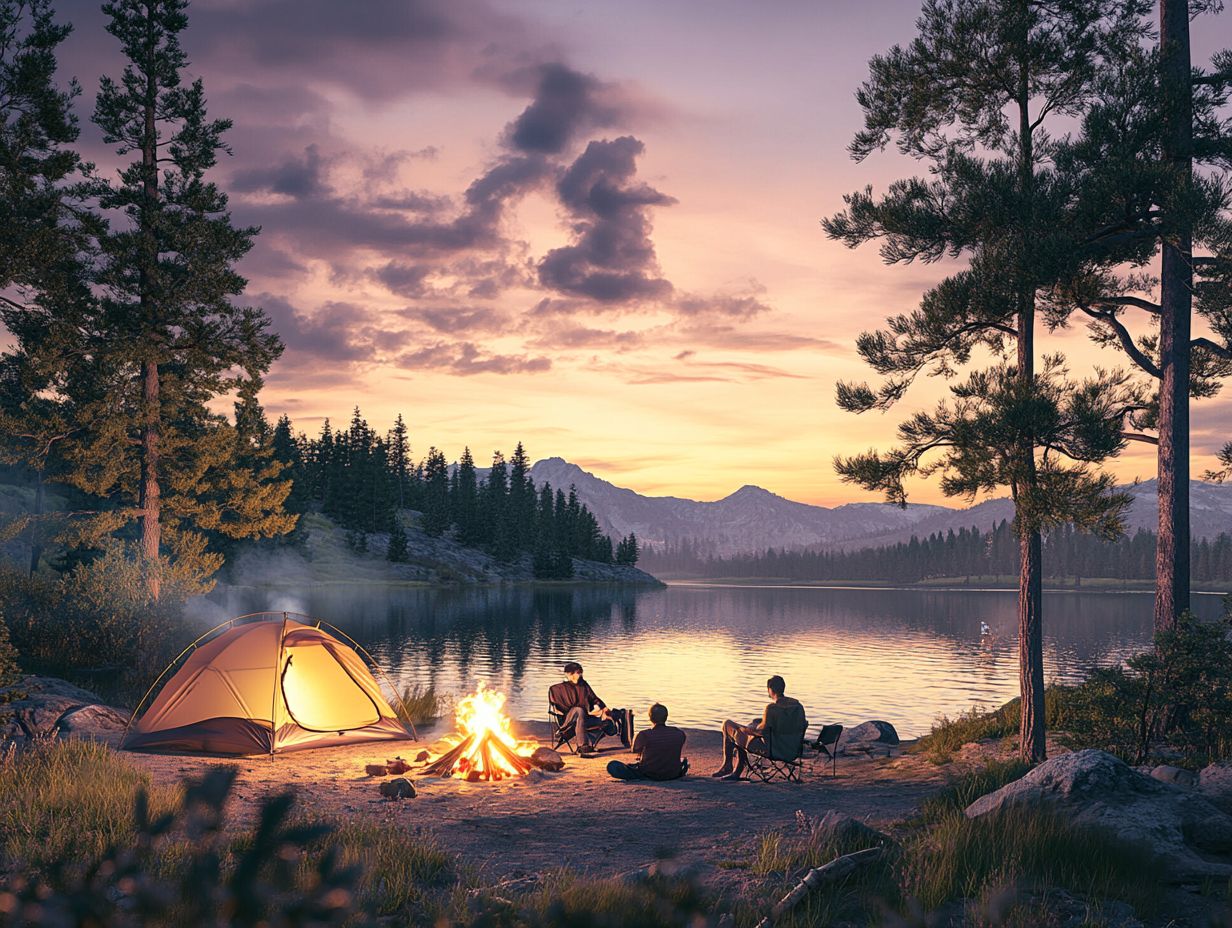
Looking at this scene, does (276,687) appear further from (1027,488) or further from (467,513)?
(467,513)

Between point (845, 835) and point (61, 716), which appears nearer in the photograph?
point (845, 835)

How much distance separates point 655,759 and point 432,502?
384ft

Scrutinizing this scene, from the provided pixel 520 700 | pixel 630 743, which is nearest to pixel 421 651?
pixel 520 700

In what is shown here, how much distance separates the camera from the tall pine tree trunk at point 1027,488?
1374 cm

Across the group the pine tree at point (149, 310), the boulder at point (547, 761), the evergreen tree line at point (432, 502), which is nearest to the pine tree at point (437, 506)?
the evergreen tree line at point (432, 502)

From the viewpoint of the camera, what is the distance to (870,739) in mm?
19281

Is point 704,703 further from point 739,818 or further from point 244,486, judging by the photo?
point 739,818

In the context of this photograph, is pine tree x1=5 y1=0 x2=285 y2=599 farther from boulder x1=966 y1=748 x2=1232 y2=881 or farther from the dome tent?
boulder x1=966 y1=748 x2=1232 y2=881

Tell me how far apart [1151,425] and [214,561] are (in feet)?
78.1

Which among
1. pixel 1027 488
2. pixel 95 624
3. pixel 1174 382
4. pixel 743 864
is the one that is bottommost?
pixel 743 864

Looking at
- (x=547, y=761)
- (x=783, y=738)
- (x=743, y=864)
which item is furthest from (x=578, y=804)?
(x=743, y=864)

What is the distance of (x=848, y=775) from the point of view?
1530cm

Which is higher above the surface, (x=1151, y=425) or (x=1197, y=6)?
(x=1197, y=6)

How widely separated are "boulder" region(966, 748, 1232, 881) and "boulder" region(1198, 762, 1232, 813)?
650 mm
